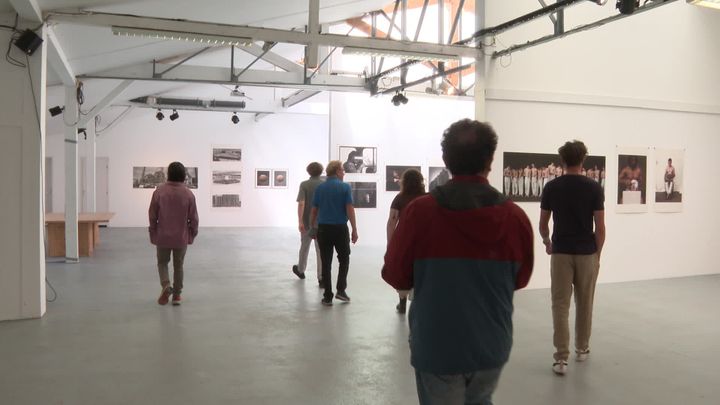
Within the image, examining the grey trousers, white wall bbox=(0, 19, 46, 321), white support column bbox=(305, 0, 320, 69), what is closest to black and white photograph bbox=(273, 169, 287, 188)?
the grey trousers

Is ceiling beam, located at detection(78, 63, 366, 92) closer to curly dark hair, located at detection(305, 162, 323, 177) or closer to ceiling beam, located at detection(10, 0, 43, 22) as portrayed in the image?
curly dark hair, located at detection(305, 162, 323, 177)

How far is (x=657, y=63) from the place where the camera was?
28.8ft

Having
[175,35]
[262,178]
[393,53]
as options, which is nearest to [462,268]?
[175,35]

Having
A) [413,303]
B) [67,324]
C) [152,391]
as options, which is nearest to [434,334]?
[413,303]

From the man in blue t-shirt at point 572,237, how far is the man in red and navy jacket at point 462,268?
2.48 meters

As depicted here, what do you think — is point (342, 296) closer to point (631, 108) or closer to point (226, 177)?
point (631, 108)

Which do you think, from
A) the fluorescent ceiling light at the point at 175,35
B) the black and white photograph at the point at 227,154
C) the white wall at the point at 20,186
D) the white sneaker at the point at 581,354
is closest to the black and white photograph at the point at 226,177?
the black and white photograph at the point at 227,154

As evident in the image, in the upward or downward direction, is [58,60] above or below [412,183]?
above

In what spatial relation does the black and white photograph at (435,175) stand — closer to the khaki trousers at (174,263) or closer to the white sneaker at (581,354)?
the khaki trousers at (174,263)

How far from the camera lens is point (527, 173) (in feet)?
26.1

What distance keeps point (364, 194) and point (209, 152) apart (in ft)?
24.9

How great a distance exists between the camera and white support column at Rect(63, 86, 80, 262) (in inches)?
399

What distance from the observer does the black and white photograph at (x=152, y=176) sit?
1873 cm

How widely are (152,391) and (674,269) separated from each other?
801 cm
